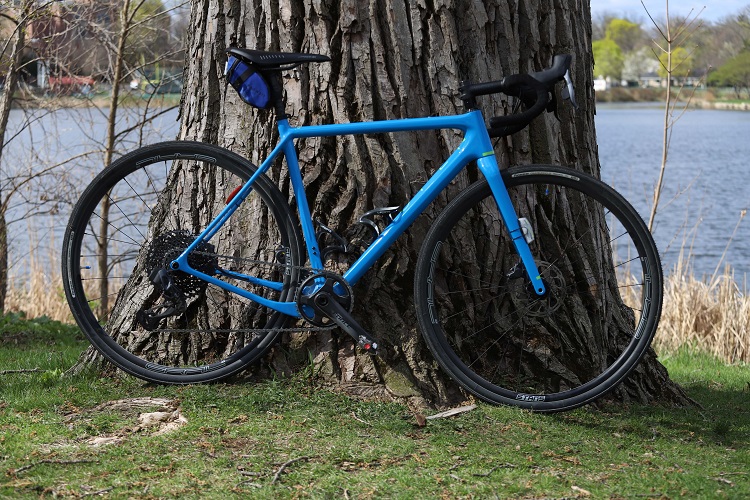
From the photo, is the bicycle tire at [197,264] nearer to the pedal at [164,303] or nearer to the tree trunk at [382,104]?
the pedal at [164,303]

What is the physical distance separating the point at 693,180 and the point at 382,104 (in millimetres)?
5199

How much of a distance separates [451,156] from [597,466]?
118cm

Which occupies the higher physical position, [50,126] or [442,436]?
[50,126]

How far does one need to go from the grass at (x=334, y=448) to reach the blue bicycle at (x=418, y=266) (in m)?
0.19

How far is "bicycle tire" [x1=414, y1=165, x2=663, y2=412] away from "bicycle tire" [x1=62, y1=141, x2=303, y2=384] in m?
0.60

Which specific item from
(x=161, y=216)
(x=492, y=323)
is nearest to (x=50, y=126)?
(x=161, y=216)

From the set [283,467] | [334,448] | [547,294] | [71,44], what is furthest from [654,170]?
[283,467]

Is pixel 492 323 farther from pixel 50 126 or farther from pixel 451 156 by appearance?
pixel 50 126

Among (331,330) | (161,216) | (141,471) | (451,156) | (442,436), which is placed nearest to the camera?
(141,471)

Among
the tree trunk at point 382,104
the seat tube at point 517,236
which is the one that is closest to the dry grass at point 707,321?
the tree trunk at point 382,104

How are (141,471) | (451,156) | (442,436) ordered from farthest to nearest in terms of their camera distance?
(451,156)
(442,436)
(141,471)

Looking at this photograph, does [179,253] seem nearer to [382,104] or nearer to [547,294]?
[382,104]

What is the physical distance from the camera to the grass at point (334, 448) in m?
2.45

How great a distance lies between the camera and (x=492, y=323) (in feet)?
10.8
